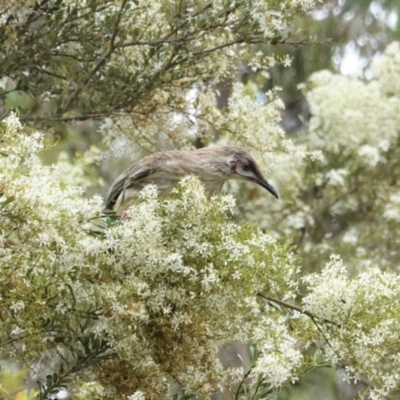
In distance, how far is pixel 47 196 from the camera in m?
1.67

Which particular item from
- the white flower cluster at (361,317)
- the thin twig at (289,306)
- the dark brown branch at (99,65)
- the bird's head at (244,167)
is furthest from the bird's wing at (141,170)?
the white flower cluster at (361,317)

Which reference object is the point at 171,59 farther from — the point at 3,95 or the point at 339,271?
the point at 339,271

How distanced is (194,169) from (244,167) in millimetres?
157

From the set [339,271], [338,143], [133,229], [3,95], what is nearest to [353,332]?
[339,271]

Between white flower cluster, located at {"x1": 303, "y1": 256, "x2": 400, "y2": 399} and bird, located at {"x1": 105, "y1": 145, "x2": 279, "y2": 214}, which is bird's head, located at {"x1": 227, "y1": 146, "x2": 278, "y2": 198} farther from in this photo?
white flower cluster, located at {"x1": 303, "y1": 256, "x2": 400, "y2": 399}

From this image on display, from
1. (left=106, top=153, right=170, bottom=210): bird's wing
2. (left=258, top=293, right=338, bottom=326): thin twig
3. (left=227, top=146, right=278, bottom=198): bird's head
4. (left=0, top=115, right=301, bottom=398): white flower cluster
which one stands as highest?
(left=106, top=153, right=170, bottom=210): bird's wing

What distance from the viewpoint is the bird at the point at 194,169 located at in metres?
2.70

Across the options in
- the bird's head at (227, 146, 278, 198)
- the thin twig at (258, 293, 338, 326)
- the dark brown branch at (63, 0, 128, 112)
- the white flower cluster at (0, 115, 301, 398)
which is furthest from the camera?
the bird's head at (227, 146, 278, 198)

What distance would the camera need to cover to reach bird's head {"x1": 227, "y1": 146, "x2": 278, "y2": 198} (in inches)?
106

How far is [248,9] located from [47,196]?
30.6 inches

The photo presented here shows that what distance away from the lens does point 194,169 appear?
279cm

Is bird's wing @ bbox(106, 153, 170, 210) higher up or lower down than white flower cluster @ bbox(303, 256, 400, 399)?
higher up

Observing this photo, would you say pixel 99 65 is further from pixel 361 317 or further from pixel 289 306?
pixel 361 317

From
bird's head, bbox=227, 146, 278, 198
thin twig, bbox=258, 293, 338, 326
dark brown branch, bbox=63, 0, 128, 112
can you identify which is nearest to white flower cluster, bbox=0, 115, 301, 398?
thin twig, bbox=258, 293, 338, 326
